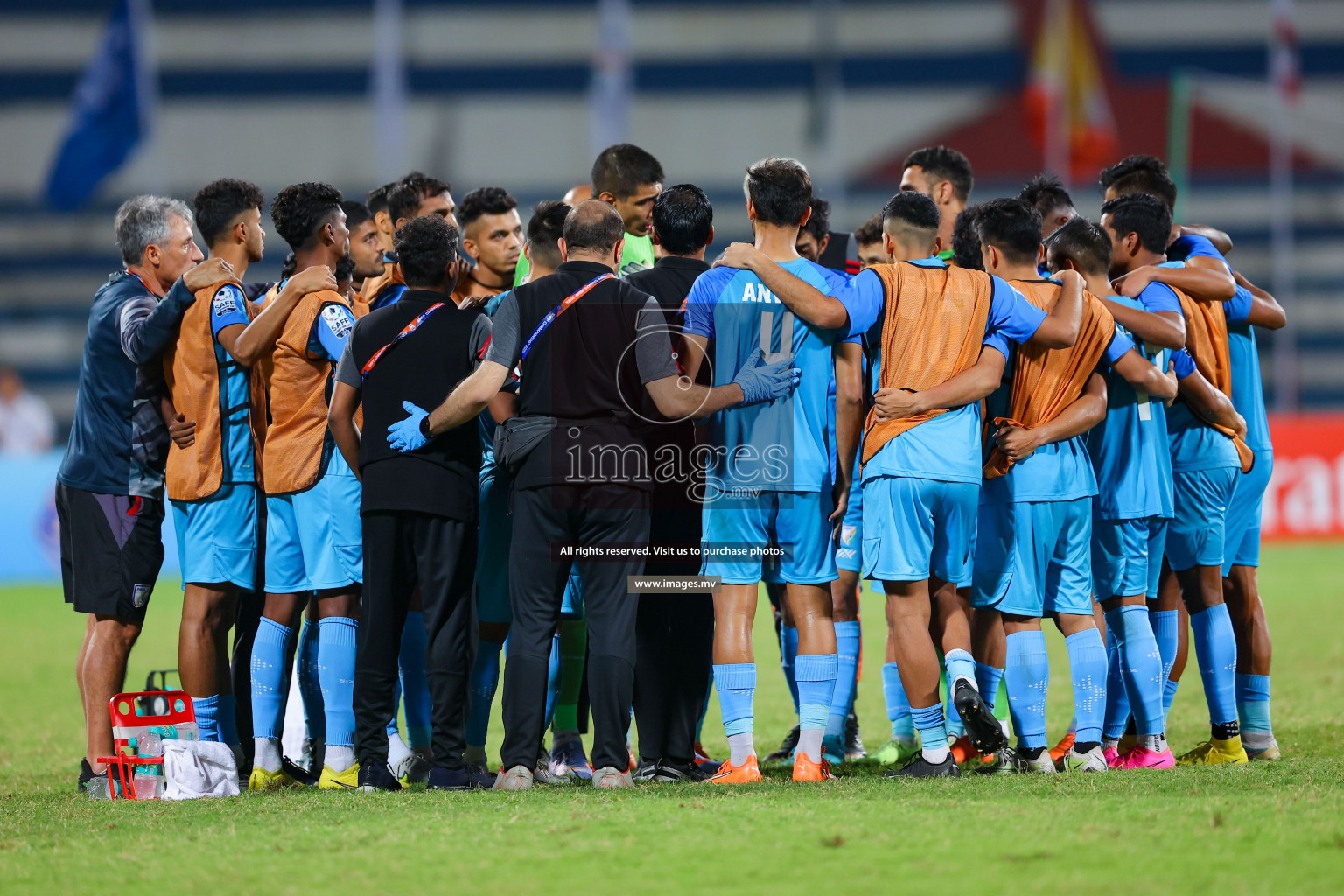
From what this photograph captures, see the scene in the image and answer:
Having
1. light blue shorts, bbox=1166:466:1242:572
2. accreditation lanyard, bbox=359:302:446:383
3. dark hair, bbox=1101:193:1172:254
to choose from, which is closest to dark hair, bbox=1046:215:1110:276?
dark hair, bbox=1101:193:1172:254

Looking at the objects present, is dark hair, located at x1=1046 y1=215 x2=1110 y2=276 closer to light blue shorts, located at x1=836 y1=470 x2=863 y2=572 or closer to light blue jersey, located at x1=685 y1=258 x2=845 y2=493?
light blue jersey, located at x1=685 y1=258 x2=845 y2=493

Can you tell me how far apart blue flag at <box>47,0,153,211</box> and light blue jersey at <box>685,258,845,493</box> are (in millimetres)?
18251

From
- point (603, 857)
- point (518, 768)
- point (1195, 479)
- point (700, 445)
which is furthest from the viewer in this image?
point (1195, 479)

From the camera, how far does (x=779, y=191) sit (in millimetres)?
5773

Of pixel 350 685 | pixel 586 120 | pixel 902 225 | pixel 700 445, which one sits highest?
pixel 586 120

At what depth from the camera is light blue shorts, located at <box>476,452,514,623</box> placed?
6.11m

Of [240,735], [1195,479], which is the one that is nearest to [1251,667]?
[1195,479]

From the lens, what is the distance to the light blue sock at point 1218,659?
619cm

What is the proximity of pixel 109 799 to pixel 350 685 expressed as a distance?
1.12 metres

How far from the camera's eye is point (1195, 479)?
6469 millimetres

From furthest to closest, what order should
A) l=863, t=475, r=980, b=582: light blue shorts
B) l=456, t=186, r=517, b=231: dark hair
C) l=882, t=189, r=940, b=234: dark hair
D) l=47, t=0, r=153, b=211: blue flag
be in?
l=47, t=0, r=153, b=211: blue flag → l=456, t=186, r=517, b=231: dark hair → l=882, t=189, r=940, b=234: dark hair → l=863, t=475, r=980, b=582: light blue shorts

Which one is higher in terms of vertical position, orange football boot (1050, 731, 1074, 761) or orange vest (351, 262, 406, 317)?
orange vest (351, 262, 406, 317)

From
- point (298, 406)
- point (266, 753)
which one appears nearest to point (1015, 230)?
point (298, 406)

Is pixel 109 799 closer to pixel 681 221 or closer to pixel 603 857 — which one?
pixel 603 857
